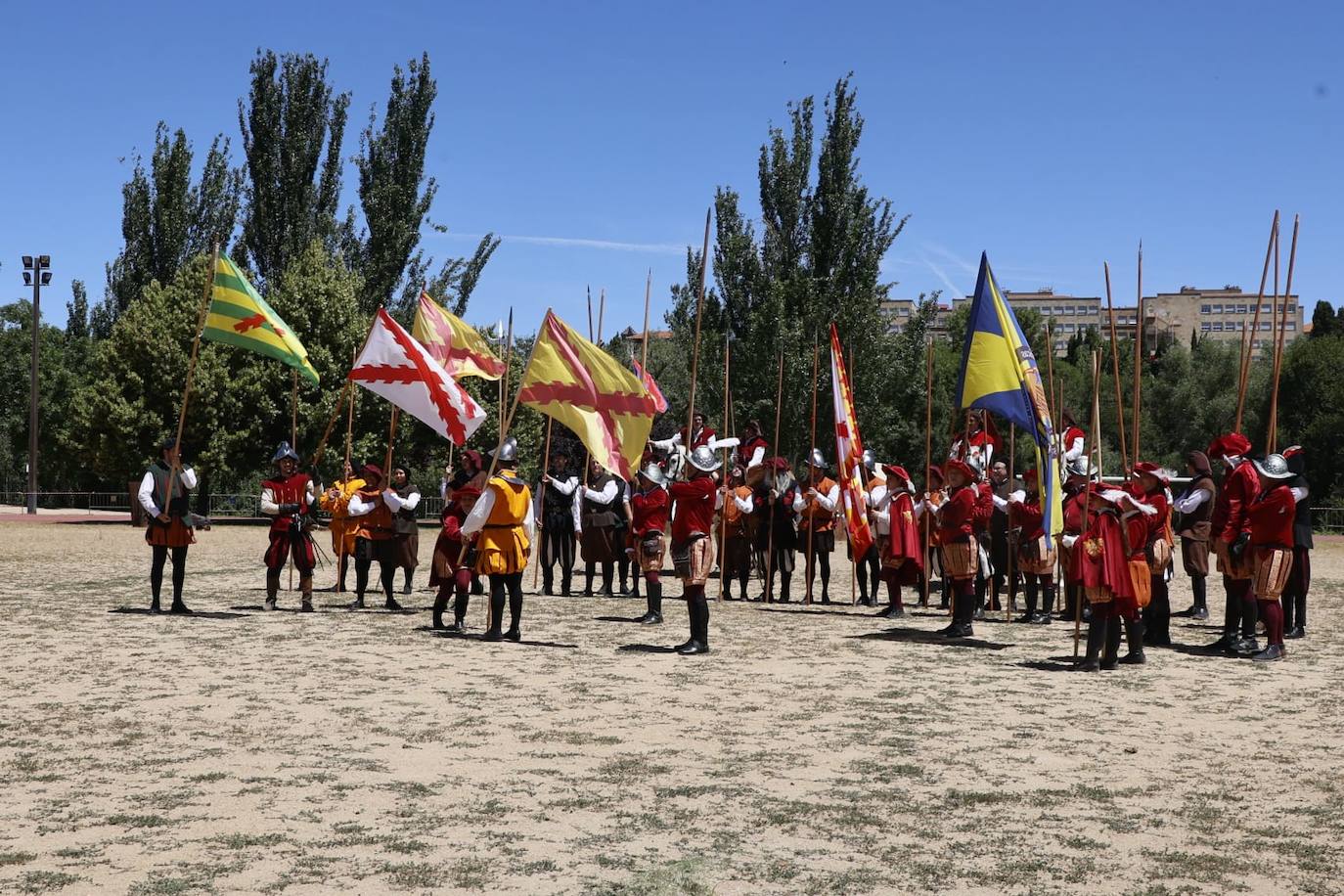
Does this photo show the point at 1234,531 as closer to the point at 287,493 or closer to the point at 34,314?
the point at 287,493

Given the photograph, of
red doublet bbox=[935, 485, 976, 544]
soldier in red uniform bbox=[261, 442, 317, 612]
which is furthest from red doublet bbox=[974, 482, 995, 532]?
soldier in red uniform bbox=[261, 442, 317, 612]

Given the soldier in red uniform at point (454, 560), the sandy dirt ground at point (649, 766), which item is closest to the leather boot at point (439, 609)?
the soldier in red uniform at point (454, 560)

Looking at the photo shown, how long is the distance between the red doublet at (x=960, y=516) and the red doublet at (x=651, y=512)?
2668mm

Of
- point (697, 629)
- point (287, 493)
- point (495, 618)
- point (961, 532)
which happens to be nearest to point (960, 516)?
point (961, 532)

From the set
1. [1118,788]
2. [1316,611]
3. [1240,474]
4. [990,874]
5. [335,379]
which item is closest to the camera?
[990,874]

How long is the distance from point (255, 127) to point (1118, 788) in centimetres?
4052

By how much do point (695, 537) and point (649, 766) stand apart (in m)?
5.07

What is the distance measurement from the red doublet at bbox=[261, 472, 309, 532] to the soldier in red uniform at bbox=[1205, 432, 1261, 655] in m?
9.16

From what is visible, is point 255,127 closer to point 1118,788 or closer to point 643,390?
point 643,390

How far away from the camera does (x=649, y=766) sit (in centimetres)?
788

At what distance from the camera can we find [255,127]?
1718 inches

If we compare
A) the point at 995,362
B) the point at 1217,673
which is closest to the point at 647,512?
the point at 995,362

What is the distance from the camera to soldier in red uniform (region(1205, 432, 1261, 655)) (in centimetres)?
Result: 1281

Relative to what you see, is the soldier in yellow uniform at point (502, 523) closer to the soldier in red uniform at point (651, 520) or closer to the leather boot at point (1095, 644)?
the soldier in red uniform at point (651, 520)
